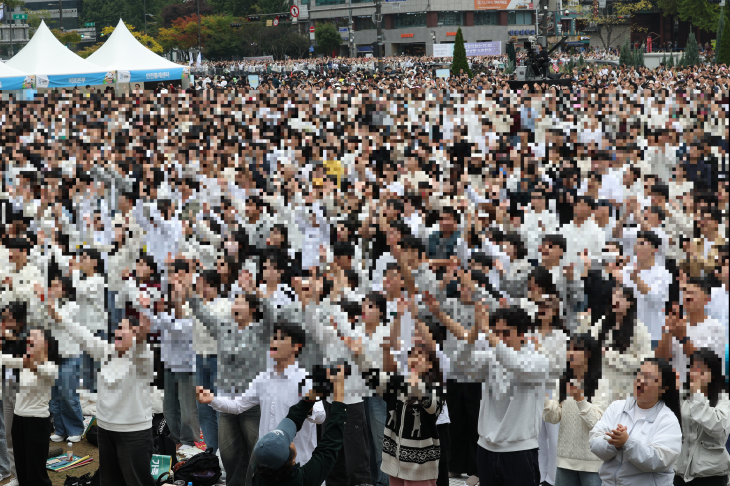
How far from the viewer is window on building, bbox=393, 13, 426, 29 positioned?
291 ft

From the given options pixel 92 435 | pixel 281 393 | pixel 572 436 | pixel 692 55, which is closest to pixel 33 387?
pixel 92 435

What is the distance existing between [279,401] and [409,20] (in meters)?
88.1

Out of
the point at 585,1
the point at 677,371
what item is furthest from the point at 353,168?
the point at 585,1

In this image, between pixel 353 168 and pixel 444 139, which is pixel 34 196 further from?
pixel 444 139

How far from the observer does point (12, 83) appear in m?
19.0

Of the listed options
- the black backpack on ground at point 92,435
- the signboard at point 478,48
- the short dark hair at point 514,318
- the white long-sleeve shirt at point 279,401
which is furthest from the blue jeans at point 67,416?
the signboard at point 478,48

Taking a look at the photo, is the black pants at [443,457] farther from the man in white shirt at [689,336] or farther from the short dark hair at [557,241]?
the man in white shirt at [689,336]

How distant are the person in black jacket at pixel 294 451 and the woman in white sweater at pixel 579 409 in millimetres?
1333

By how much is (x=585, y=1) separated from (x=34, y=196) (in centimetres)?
9544

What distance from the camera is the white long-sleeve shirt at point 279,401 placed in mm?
5383

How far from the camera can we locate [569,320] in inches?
197

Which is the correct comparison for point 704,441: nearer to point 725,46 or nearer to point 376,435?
point 376,435

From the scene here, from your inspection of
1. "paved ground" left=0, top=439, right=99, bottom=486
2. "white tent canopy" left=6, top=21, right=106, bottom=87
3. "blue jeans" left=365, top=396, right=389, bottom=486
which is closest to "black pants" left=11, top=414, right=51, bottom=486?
"paved ground" left=0, top=439, right=99, bottom=486

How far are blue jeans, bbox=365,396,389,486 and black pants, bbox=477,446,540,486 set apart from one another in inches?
53.6
